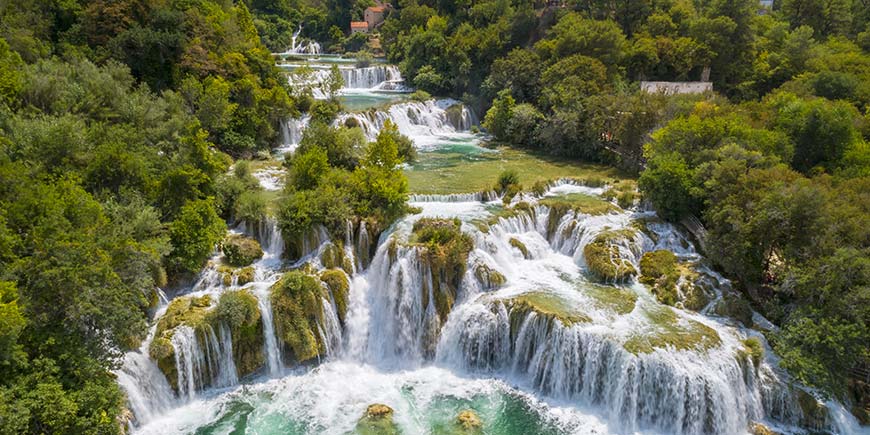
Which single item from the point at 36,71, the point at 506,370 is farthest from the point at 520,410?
the point at 36,71

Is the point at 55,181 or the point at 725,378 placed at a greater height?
the point at 55,181

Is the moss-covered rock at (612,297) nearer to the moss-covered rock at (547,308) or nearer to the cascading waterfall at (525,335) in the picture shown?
the cascading waterfall at (525,335)

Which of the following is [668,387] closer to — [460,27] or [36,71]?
[36,71]

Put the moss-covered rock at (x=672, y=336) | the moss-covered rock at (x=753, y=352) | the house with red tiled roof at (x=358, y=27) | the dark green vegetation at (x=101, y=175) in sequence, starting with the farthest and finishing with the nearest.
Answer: the house with red tiled roof at (x=358, y=27) → the moss-covered rock at (x=672, y=336) → the moss-covered rock at (x=753, y=352) → the dark green vegetation at (x=101, y=175)

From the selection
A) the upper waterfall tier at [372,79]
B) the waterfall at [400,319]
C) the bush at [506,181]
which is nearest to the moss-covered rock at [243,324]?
the waterfall at [400,319]

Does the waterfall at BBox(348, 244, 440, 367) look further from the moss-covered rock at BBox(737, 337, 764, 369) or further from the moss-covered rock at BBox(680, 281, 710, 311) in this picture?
the moss-covered rock at BBox(737, 337, 764, 369)

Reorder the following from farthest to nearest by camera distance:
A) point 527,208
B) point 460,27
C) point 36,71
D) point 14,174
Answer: point 460,27 → point 527,208 → point 36,71 → point 14,174
